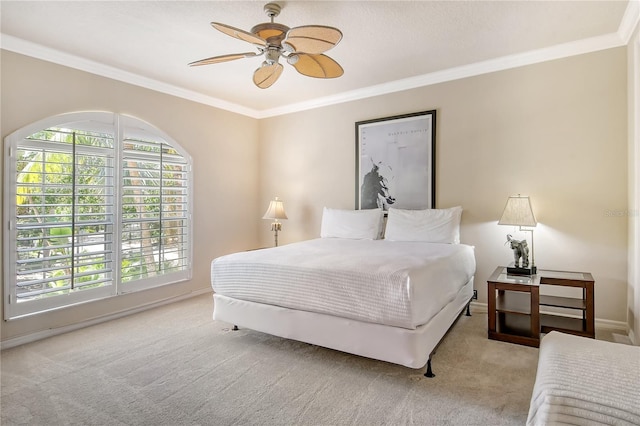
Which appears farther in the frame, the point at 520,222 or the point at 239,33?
the point at 520,222

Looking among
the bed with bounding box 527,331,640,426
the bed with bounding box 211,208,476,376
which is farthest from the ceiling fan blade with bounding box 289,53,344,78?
the bed with bounding box 527,331,640,426

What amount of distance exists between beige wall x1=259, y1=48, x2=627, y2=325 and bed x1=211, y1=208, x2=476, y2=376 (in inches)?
28.7

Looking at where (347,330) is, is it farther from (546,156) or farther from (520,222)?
(546,156)

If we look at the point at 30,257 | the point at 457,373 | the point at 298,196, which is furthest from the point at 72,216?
the point at 457,373

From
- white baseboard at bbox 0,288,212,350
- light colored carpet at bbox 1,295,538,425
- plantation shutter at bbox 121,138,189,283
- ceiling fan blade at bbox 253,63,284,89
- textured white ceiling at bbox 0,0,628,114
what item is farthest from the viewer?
plantation shutter at bbox 121,138,189,283

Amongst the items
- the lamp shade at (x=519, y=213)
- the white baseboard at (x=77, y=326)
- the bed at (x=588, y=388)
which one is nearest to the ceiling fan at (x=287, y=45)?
the lamp shade at (x=519, y=213)

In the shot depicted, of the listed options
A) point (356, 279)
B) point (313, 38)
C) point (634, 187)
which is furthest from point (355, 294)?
point (634, 187)

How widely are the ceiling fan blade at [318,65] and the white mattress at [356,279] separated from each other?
152cm

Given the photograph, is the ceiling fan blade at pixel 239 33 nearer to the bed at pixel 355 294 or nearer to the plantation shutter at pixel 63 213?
the bed at pixel 355 294

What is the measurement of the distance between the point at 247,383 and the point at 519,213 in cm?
271

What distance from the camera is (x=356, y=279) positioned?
2.26 m

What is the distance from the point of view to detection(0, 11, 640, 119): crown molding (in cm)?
288

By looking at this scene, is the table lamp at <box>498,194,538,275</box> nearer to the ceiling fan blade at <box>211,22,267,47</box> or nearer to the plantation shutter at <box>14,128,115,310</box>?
the ceiling fan blade at <box>211,22,267,47</box>

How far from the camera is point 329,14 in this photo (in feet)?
8.56
